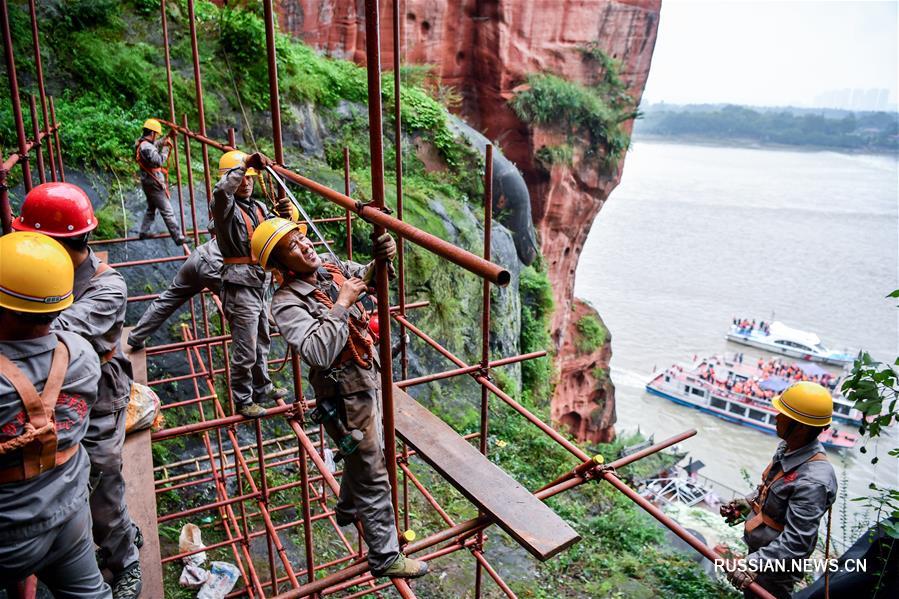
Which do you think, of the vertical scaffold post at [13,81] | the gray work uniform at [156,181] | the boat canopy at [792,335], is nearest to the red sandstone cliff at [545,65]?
the gray work uniform at [156,181]

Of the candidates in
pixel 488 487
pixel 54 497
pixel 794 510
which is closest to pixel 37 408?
pixel 54 497

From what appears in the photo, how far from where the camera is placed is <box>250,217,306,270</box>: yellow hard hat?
104 inches

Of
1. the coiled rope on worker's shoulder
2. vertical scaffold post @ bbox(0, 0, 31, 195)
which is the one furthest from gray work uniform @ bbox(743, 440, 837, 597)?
vertical scaffold post @ bbox(0, 0, 31, 195)

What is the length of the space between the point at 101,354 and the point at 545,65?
18.0 m

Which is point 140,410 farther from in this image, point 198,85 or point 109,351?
point 198,85

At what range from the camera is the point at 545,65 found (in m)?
18.5

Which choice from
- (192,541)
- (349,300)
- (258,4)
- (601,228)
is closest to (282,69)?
(258,4)

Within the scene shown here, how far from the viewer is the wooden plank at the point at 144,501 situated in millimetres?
2873

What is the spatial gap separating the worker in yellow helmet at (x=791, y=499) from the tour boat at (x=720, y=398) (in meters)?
24.5

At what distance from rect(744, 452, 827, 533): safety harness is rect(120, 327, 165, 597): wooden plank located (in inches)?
122

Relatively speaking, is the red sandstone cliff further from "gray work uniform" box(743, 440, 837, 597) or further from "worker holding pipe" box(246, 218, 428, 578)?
"gray work uniform" box(743, 440, 837, 597)

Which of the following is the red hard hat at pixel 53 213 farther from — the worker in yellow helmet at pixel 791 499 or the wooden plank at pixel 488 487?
the worker in yellow helmet at pixel 791 499

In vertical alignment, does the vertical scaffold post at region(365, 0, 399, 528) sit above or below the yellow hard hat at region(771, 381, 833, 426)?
above

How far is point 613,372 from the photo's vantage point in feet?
102
